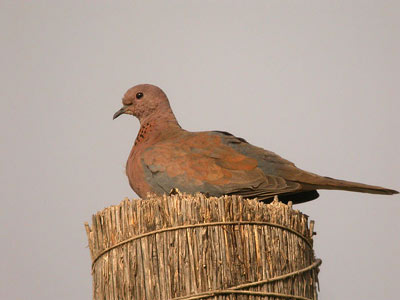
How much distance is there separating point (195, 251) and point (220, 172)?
1.85 metres

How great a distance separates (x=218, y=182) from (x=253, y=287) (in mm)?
1810

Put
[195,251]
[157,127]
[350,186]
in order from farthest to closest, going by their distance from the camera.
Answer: [157,127] < [350,186] < [195,251]

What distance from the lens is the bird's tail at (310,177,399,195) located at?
5.85 m

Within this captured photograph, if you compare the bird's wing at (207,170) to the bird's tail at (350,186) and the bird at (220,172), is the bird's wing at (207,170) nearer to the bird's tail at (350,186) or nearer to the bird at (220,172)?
the bird at (220,172)

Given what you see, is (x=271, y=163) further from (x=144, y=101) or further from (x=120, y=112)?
(x=120, y=112)

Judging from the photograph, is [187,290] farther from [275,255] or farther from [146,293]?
[275,255]

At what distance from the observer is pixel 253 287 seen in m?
4.40

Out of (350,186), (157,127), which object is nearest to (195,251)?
(350,186)

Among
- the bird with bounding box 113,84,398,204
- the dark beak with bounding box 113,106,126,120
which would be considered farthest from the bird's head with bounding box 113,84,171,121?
the bird with bounding box 113,84,398,204

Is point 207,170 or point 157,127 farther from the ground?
point 157,127

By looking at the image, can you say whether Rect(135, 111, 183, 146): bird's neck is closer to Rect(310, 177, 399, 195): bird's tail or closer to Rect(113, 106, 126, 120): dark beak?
Rect(113, 106, 126, 120): dark beak

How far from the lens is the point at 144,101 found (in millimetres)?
7840

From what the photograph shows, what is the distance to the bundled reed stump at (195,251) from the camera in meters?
4.35

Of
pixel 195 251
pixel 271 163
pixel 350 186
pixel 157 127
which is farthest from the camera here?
pixel 157 127
